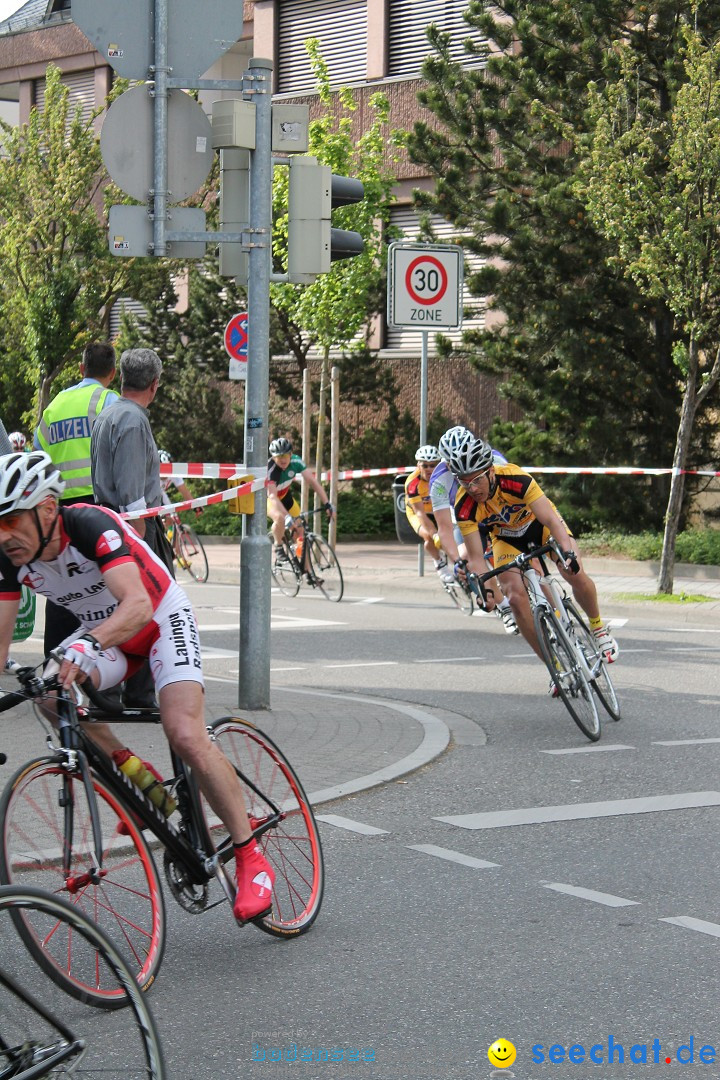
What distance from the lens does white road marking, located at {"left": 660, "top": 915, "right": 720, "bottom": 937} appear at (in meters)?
5.30

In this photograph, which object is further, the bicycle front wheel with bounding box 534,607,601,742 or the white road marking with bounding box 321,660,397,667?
the white road marking with bounding box 321,660,397,667

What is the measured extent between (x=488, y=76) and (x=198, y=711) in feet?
73.3

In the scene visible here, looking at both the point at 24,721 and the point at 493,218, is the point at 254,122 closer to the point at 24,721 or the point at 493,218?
the point at 24,721

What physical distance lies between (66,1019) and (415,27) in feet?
91.0

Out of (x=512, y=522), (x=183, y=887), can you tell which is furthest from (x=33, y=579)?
(x=512, y=522)

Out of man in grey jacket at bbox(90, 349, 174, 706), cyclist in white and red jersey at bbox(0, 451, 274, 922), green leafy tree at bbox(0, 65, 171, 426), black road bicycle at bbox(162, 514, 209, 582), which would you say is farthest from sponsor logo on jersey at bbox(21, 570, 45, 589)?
green leafy tree at bbox(0, 65, 171, 426)

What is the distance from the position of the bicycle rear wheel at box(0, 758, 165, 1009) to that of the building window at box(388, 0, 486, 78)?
25.3 m

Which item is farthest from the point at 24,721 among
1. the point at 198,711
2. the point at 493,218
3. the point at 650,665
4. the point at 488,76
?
the point at 488,76

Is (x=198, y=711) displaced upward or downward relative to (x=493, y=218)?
downward

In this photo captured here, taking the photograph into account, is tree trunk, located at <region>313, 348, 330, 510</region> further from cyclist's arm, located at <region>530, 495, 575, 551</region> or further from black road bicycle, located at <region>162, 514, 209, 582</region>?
cyclist's arm, located at <region>530, 495, 575, 551</region>

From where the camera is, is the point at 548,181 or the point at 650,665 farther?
the point at 548,181

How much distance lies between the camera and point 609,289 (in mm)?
21297

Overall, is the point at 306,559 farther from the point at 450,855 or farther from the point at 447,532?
Result: the point at 450,855

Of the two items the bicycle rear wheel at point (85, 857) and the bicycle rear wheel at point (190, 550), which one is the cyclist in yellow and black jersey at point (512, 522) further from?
the bicycle rear wheel at point (190, 550)
